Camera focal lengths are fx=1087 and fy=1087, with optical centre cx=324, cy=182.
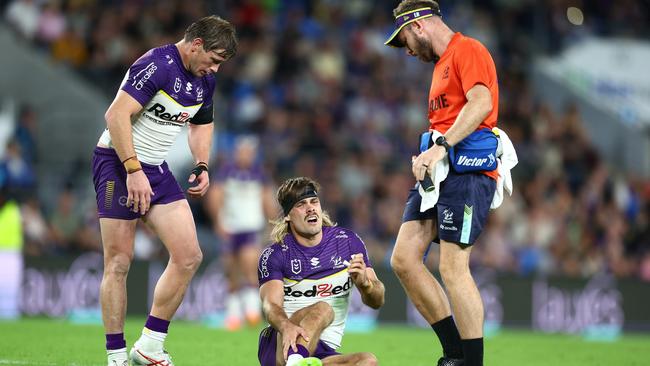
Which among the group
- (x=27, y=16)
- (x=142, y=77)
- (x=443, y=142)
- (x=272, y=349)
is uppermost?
(x=27, y=16)

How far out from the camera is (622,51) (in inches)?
975

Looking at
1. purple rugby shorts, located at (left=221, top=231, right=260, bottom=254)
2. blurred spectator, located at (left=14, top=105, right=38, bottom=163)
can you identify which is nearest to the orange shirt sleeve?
purple rugby shorts, located at (left=221, top=231, right=260, bottom=254)

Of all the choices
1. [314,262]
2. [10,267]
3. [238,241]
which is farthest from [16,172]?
[314,262]

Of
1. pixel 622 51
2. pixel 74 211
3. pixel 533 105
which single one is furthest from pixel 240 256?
pixel 622 51

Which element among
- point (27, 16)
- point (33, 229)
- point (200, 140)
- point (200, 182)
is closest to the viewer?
point (200, 182)

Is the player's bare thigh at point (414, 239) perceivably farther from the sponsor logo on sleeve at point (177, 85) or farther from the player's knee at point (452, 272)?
the sponsor logo on sleeve at point (177, 85)

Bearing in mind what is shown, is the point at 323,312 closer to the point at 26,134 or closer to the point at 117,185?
the point at 117,185

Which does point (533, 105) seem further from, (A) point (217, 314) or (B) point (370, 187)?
(A) point (217, 314)

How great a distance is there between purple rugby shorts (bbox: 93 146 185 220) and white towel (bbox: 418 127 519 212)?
1733mm

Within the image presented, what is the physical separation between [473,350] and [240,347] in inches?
151

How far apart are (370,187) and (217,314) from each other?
4.03 m

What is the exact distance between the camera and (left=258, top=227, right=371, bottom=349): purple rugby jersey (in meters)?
7.24

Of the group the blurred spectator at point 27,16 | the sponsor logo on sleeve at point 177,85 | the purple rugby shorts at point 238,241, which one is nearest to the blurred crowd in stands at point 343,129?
the blurred spectator at point 27,16

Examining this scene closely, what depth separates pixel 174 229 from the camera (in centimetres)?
747
